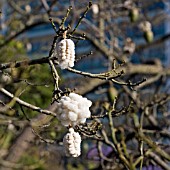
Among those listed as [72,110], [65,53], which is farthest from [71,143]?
[65,53]

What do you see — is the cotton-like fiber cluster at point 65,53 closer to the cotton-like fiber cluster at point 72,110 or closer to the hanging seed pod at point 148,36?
the cotton-like fiber cluster at point 72,110

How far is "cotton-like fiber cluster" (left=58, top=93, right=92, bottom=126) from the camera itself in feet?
5.93

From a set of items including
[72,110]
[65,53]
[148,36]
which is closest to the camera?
[72,110]

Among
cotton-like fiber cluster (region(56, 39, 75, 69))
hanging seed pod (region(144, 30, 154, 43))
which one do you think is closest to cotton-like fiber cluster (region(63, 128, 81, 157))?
cotton-like fiber cluster (region(56, 39, 75, 69))

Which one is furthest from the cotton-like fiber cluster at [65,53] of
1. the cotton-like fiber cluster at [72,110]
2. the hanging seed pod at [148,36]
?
the hanging seed pod at [148,36]

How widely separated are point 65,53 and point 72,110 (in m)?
0.22

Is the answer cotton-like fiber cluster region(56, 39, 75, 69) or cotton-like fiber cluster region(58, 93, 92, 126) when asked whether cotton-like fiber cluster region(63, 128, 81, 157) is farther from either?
cotton-like fiber cluster region(56, 39, 75, 69)

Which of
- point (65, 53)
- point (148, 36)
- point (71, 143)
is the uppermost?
point (148, 36)

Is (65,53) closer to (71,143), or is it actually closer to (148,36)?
(71,143)

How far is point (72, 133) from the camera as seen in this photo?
1.90 meters

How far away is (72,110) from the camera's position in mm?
1807

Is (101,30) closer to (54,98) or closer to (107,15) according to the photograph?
(107,15)

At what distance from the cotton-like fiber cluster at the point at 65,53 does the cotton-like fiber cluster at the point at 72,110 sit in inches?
5.3

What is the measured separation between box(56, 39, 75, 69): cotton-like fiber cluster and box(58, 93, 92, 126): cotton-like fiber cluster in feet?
0.44
